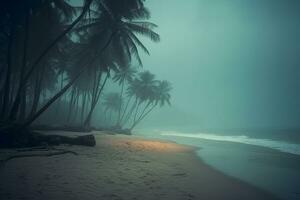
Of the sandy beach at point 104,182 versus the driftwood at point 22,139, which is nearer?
the sandy beach at point 104,182

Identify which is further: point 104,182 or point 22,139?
point 22,139

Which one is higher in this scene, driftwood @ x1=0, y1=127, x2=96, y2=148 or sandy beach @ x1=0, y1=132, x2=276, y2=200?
driftwood @ x1=0, y1=127, x2=96, y2=148

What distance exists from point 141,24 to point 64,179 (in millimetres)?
19035

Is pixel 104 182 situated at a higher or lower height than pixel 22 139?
lower

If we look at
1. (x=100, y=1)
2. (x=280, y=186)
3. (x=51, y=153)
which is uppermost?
(x=100, y=1)

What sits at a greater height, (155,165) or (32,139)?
(32,139)

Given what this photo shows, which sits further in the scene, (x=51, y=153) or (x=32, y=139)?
(x=32, y=139)

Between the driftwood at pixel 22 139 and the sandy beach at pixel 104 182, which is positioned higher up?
the driftwood at pixel 22 139

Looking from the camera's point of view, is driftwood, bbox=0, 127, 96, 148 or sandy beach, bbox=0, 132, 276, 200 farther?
driftwood, bbox=0, 127, 96, 148

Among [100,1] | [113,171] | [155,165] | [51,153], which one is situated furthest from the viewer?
[100,1]

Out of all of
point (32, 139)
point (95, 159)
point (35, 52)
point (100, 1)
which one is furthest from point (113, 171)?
point (35, 52)

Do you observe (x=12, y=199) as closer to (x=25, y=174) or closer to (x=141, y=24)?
(x=25, y=174)

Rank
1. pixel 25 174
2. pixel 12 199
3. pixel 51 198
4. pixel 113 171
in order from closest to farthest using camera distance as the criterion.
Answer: pixel 12 199 < pixel 51 198 < pixel 25 174 < pixel 113 171

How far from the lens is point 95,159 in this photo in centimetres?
1065
